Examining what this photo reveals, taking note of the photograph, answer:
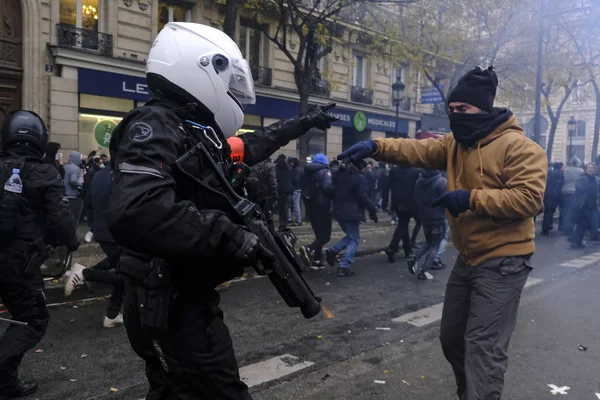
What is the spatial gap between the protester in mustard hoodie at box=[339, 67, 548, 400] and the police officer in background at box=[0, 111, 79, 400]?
1990 millimetres

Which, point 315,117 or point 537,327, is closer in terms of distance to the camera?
point 315,117

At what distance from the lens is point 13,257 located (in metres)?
3.52

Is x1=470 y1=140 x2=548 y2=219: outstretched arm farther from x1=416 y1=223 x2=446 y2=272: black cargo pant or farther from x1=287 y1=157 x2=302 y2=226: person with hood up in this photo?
x1=287 y1=157 x2=302 y2=226: person with hood up

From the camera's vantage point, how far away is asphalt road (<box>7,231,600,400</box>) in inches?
148

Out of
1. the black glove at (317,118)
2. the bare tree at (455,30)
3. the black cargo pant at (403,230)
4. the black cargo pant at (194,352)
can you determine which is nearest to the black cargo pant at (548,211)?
the black cargo pant at (403,230)

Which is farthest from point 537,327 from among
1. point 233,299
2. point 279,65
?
point 279,65

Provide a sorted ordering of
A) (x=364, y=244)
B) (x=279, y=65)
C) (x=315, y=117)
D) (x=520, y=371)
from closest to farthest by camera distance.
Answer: (x=315, y=117) < (x=520, y=371) < (x=364, y=244) < (x=279, y=65)

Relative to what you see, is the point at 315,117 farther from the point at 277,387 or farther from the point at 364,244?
the point at 364,244

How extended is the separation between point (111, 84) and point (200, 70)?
47.5 ft

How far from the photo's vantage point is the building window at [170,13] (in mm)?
16859

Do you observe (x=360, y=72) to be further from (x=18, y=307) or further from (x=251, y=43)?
(x=18, y=307)

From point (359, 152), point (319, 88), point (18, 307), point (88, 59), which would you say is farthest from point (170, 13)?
point (359, 152)

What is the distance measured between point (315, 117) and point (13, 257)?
7.18ft

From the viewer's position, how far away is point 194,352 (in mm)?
2037
